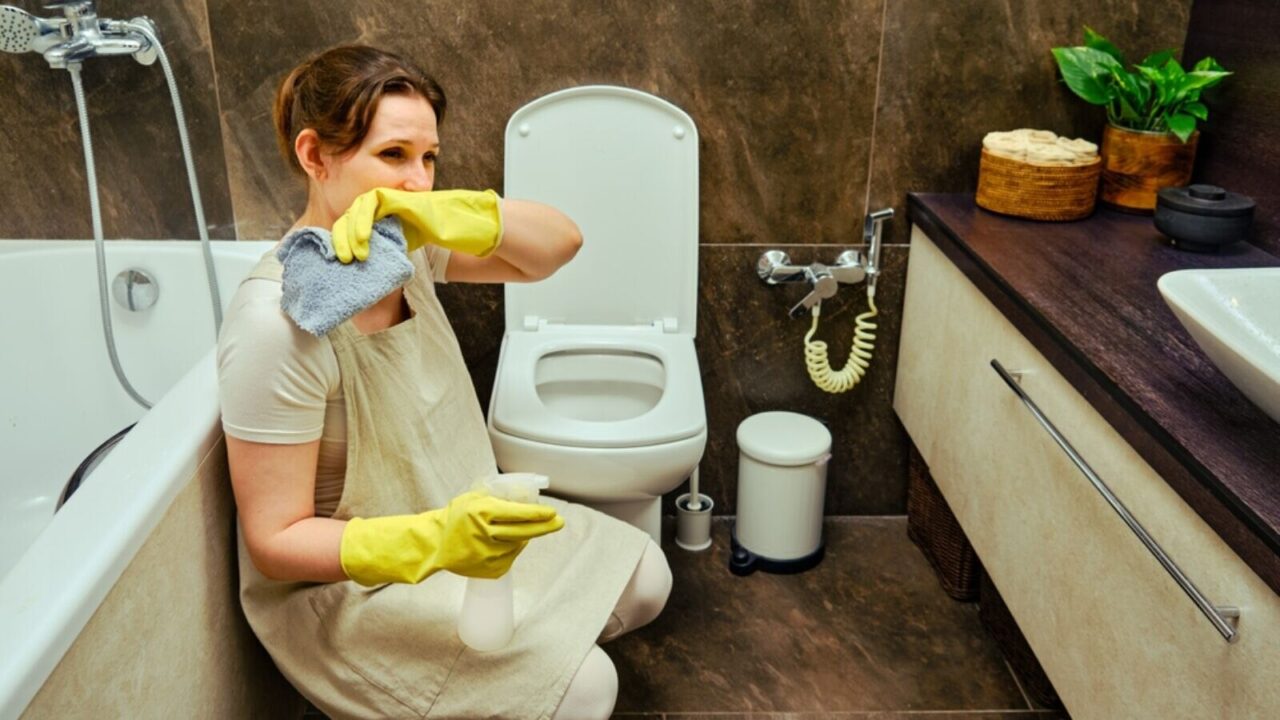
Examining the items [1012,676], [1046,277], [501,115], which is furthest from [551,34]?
[1012,676]

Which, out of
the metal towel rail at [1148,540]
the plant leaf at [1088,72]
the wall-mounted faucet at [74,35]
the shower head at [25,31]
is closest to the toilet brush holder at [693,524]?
the metal towel rail at [1148,540]

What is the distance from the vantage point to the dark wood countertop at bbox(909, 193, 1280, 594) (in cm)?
100

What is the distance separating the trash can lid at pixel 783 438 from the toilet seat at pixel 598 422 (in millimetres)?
238

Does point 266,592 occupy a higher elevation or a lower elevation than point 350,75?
lower

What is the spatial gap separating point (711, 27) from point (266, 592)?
1.24m

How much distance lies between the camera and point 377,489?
1.33 meters

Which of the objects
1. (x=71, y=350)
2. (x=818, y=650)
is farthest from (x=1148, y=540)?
(x=71, y=350)

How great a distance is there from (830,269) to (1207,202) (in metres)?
0.66

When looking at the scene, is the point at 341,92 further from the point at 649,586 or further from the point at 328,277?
the point at 649,586

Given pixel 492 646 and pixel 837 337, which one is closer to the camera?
pixel 492 646

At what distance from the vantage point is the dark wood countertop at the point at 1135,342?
1.00 metres

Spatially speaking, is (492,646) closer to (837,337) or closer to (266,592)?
(266,592)

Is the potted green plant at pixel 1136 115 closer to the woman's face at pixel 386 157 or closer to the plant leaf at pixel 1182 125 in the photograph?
the plant leaf at pixel 1182 125

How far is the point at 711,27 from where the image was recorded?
76.6 inches
